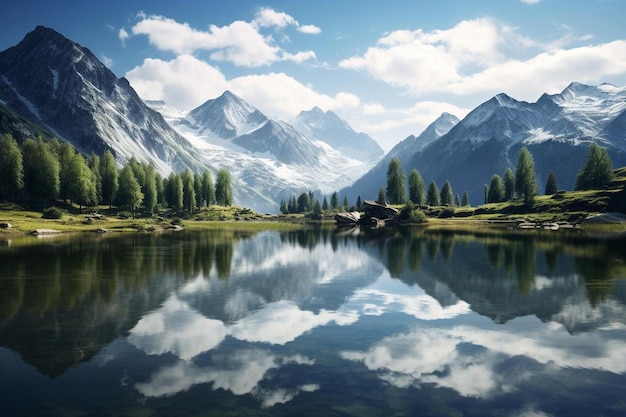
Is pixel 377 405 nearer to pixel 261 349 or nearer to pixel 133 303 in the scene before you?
pixel 261 349

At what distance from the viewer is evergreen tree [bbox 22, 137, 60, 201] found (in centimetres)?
12900

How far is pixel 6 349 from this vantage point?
19.0 meters

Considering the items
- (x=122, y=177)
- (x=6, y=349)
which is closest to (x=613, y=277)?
(x=6, y=349)

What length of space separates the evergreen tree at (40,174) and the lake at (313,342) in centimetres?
10066

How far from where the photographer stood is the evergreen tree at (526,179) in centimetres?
15875

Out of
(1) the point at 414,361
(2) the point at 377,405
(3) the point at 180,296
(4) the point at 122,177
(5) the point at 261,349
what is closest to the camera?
(2) the point at 377,405

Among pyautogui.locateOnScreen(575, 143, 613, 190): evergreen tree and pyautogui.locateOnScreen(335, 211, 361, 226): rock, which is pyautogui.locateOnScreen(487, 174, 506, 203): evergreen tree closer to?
pyautogui.locateOnScreen(575, 143, 613, 190): evergreen tree

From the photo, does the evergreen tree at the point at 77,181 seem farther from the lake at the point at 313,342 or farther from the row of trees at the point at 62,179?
the lake at the point at 313,342

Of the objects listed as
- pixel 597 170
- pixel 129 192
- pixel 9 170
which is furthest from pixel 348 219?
pixel 9 170

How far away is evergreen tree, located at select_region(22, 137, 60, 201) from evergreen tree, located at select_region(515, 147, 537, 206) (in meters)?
168

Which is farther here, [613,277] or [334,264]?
[334,264]

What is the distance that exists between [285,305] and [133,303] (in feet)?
35.1

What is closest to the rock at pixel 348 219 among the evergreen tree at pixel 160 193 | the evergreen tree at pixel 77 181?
the evergreen tree at pixel 160 193

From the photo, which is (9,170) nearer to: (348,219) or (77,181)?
(77,181)
